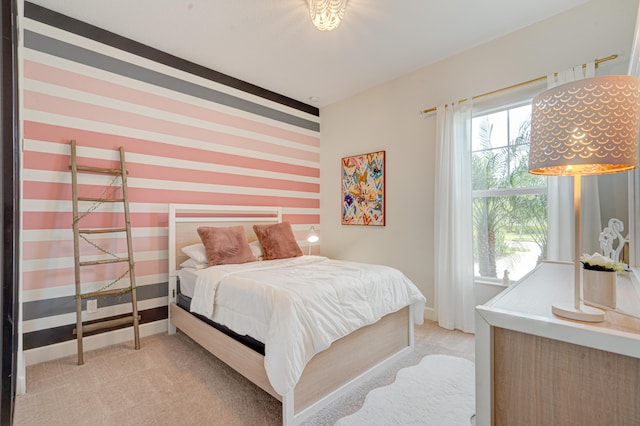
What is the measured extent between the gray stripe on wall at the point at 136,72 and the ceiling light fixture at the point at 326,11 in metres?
1.66

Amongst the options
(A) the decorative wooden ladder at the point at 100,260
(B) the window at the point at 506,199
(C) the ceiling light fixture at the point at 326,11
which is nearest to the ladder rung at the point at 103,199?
(A) the decorative wooden ladder at the point at 100,260

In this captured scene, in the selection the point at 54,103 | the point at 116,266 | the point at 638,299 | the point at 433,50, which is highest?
the point at 433,50

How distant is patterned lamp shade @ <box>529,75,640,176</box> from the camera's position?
0.79 metres

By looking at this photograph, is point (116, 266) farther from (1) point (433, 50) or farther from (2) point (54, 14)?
(1) point (433, 50)

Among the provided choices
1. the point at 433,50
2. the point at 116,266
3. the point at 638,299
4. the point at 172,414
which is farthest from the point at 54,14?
the point at 638,299

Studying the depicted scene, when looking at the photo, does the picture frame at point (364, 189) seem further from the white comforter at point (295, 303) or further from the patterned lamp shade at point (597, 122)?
the patterned lamp shade at point (597, 122)

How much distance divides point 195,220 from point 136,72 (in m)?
1.58

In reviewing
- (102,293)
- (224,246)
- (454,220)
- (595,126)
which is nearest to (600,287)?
(595,126)

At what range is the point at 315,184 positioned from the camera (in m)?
4.57

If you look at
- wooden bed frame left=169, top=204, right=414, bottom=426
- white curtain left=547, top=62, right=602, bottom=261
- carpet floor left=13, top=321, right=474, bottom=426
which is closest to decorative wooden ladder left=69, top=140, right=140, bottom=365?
carpet floor left=13, top=321, right=474, bottom=426

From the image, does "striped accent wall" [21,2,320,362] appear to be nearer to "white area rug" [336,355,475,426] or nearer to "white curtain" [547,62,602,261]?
"white area rug" [336,355,475,426]

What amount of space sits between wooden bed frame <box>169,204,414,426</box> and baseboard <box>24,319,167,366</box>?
183 mm

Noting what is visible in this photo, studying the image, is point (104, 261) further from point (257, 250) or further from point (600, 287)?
point (600, 287)

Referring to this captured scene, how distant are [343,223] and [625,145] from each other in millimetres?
3474
